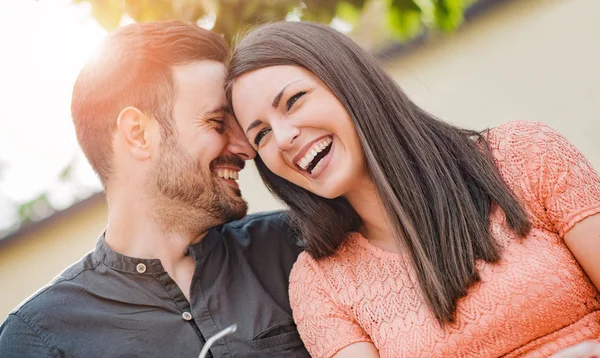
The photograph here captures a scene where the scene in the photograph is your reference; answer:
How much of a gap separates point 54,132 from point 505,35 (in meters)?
2.83

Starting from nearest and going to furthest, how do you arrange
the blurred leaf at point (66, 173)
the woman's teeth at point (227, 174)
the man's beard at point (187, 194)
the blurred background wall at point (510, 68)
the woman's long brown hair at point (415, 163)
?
the woman's long brown hair at point (415, 163) → the man's beard at point (187, 194) → the woman's teeth at point (227, 174) → the blurred background wall at point (510, 68) → the blurred leaf at point (66, 173)

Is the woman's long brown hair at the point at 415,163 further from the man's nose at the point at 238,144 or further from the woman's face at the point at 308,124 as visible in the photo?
the man's nose at the point at 238,144

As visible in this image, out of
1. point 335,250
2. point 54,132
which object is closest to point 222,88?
point 335,250

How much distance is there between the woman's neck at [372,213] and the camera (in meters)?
2.39

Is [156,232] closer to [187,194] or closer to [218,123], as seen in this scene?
[187,194]

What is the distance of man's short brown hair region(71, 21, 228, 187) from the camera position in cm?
283

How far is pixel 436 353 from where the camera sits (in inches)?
84.7

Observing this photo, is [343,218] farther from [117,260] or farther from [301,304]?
[117,260]

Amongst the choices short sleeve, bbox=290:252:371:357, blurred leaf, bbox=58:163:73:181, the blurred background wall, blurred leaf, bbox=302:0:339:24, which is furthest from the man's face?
blurred leaf, bbox=58:163:73:181

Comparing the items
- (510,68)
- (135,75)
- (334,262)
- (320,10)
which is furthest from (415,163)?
(510,68)

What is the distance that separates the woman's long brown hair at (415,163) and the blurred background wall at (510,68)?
1.20 meters

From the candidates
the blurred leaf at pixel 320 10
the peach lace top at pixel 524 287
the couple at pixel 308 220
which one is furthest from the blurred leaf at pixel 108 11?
the peach lace top at pixel 524 287

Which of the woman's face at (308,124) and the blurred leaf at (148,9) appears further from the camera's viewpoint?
the blurred leaf at (148,9)

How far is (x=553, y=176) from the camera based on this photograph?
208cm
